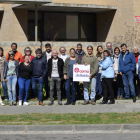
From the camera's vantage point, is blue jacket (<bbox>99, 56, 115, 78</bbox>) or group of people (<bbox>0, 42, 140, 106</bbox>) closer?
blue jacket (<bbox>99, 56, 115, 78</bbox>)

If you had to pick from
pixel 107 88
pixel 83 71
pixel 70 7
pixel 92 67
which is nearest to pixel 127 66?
pixel 107 88

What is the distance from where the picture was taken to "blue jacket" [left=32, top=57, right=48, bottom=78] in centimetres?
1229

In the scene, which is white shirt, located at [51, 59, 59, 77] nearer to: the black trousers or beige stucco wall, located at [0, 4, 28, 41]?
the black trousers

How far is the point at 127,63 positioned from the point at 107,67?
3.26 ft

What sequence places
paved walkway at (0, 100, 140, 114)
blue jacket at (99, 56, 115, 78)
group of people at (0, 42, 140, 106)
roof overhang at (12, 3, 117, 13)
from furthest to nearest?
1. roof overhang at (12, 3, 117, 13)
2. group of people at (0, 42, 140, 106)
3. blue jacket at (99, 56, 115, 78)
4. paved walkway at (0, 100, 140, 114)

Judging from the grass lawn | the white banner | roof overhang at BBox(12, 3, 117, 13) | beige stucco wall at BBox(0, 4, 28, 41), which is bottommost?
the grass lawn

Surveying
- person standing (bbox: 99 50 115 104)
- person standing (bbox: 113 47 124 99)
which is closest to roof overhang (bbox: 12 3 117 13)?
person standing (bbox: 113 47 124 99)

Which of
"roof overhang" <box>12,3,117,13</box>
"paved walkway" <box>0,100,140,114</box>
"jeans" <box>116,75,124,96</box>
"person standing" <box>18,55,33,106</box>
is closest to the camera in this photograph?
"paved walkway" <box>0,100,140,114</box>

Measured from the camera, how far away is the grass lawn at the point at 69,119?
8812 millimetres

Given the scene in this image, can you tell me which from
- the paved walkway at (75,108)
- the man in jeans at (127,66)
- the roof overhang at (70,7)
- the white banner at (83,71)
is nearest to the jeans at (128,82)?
the man in jeans at (127,66)

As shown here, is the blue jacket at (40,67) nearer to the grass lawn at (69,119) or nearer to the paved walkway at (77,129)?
the grass lawn at (69,119)

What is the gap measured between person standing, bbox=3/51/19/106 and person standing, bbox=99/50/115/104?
3.00 metres

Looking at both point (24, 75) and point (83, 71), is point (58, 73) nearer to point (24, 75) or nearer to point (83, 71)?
point (83, 71)

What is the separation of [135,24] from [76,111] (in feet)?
36.5
